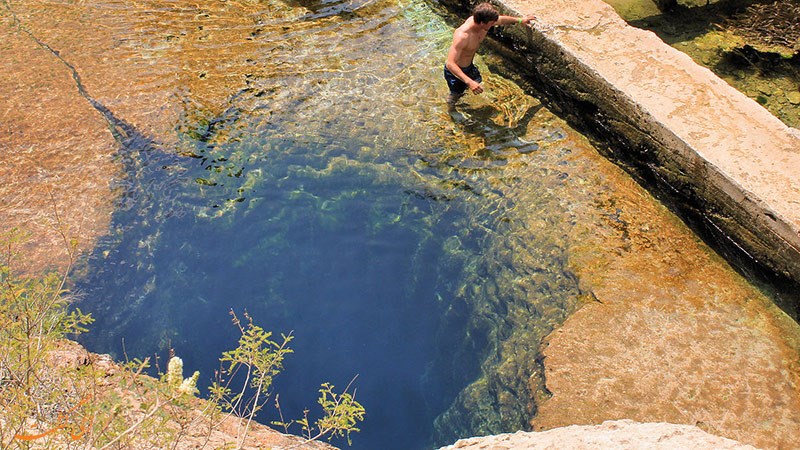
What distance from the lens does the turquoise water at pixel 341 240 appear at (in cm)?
509

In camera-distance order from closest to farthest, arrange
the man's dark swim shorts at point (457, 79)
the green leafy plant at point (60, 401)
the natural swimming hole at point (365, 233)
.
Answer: the green leafy plant at point (60, 401) → the natural swimming hole at point (365, 233) → the man's dark swim shorts at point (457, 79)

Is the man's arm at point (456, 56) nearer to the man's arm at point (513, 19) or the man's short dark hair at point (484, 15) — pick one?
the man's short dark hair at point (484, 15)

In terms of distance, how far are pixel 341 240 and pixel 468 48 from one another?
2.31m

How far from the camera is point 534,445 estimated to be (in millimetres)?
3625

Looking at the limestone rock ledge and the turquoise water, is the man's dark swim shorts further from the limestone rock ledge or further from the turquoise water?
the limestone rock ledge

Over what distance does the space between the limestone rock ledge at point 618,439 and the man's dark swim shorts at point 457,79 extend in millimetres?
3818

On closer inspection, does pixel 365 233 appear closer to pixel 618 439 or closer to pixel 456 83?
pixel 456 83

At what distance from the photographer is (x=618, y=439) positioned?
11.4ft

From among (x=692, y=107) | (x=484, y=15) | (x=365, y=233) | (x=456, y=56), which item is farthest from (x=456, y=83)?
(x=692, y=107)

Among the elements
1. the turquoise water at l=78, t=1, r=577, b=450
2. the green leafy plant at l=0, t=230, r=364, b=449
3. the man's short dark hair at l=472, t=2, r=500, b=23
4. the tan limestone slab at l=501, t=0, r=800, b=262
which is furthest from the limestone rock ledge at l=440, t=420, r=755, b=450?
the man's short dark hair at l=472, t=2, r=500, b=23

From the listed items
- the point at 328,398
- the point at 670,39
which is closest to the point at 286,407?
the point at 328,398

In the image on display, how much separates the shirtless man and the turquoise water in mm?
281

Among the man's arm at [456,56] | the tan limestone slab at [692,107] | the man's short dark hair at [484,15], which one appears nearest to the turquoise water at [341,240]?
the man's arm at [456,56]

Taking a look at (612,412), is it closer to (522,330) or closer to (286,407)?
(522,330)
